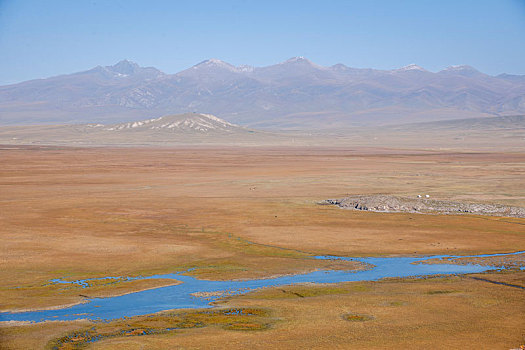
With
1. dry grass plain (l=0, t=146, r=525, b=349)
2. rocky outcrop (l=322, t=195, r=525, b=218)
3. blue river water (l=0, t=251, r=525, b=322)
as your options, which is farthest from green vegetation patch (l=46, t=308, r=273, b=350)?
rocky outcrop (l=322, t=195, r=525, b=218)

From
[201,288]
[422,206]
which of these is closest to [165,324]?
[201,288]

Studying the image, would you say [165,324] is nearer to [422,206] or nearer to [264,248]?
[264,248]

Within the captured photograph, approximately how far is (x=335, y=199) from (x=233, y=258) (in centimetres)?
2778

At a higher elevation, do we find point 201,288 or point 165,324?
point 165,324

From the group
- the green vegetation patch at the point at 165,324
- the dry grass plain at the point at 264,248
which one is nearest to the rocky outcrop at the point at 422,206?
the dry grass plain at the point at 264,248

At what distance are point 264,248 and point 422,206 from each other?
74.4ft

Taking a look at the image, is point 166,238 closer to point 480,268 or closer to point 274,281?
point 274,281

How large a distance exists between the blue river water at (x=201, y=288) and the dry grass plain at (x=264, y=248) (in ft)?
3.33

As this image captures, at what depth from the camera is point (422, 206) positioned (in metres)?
56.6

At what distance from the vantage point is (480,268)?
33812mm

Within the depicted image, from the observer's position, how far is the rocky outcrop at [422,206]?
54.4 metres

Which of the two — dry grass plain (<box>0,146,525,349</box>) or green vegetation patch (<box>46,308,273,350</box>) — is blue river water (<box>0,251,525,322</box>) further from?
green vegetation patch (<box>46,308,273,350</box>)

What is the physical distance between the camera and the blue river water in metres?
25.1

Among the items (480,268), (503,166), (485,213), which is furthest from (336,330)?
(503,166)
